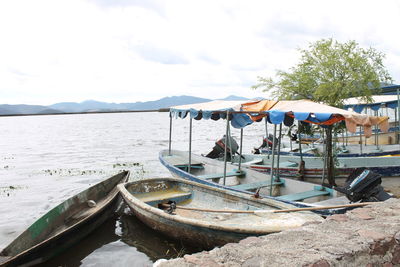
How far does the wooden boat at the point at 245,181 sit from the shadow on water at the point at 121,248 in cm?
241

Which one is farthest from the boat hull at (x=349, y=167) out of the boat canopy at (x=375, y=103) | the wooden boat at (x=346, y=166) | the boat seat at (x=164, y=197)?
the boat seat at (x=164, y=197)

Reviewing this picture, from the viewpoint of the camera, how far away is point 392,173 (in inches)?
503

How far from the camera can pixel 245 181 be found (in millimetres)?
11750

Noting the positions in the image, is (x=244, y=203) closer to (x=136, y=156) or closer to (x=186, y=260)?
(x=186, y=260)

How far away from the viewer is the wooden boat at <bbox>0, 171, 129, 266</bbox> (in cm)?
637

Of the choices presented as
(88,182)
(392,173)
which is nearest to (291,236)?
(392,173)

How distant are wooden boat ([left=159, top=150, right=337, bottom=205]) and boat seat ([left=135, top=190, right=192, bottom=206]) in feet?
3.32

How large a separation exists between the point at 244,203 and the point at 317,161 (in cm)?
830

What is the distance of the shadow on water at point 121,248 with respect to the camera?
751 cm

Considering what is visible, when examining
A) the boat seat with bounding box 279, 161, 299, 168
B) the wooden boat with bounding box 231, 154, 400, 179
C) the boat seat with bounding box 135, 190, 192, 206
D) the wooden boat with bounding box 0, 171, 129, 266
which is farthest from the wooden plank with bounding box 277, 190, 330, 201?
the boat seat with bounding box 279, 161, 299, 168

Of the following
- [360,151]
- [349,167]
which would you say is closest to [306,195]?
[349,167]

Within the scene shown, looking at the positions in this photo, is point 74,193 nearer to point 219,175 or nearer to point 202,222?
point 219,175

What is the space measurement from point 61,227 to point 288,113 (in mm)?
6570

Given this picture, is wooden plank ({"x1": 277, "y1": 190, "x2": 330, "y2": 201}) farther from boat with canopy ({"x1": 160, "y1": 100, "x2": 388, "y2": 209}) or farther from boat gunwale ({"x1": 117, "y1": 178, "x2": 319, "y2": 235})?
boat gunwale ({"x1": 117, "y1": 178, "x2": 319, "y2": 235})
